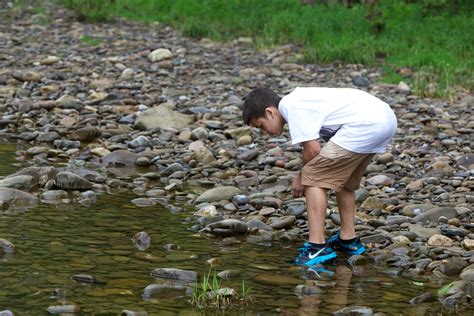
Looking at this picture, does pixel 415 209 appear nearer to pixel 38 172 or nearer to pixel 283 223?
pixel 283 223

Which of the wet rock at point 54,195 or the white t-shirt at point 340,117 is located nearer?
the white t-shirt at point 340,117

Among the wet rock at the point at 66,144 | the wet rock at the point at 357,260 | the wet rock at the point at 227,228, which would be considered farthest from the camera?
the wet rock at the point at 66,144

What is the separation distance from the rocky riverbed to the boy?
1.33ft

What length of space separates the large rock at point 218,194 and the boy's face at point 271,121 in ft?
5.39

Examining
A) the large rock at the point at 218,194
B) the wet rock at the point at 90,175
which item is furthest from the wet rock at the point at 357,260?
the wet rock at the point at 90,175

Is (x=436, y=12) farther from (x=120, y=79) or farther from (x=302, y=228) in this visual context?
(x=302, y=228)

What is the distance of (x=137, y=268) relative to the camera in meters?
5.34

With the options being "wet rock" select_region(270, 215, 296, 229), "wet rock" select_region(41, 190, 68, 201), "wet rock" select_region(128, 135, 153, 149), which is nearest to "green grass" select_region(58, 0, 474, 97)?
"wet rock" select_region(128, 135, 153, 149)

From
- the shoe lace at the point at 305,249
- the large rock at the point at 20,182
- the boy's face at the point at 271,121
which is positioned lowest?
the large rock at the point at 20,182

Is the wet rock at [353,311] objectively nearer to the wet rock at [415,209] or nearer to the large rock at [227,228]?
the large rock at [227,228]

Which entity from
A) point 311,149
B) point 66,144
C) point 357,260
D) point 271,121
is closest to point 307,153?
point 311,149

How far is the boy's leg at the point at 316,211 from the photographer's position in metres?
5.67

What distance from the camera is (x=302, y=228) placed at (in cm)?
654

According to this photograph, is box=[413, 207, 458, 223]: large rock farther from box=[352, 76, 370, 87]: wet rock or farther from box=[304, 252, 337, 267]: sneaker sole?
box=[352, 76, 370, 87]: wet rock
